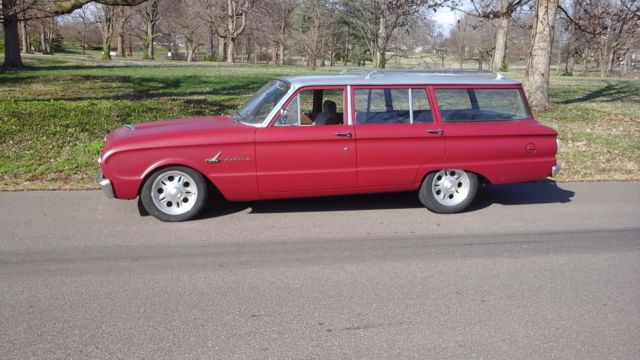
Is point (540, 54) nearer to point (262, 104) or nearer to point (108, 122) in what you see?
point (262, 104)

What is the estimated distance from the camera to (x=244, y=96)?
49.9ft

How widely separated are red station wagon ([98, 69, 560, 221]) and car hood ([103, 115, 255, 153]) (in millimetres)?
11

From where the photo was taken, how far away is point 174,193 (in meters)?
6.17

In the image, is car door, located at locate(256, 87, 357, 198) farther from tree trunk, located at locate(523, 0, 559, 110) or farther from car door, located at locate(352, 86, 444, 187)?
tree trunk, located at locate(523, 0, 559, 110)

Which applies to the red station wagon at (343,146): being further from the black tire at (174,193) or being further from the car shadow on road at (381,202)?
the car shadow on road at (381,202)

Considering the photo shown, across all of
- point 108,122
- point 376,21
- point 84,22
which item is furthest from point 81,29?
point 108,122

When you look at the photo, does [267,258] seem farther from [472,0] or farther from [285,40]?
[285,40]

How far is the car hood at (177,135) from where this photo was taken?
6.04 meters

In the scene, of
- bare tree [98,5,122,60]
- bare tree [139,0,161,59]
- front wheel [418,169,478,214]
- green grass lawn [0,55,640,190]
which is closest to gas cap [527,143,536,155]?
front wheel [418,169,478,214]

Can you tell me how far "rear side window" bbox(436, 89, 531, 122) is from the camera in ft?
22.4

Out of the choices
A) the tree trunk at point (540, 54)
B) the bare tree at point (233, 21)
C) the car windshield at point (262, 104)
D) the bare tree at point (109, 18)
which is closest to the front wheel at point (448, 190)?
the car windshield at point (262, 104)

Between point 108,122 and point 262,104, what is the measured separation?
539 centimetres

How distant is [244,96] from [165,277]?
35.8ft

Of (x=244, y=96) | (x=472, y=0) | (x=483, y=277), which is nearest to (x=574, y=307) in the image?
(x=483, y=277)
